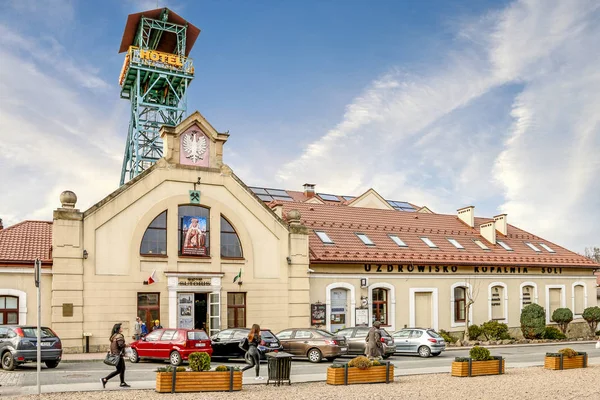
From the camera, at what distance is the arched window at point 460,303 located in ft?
130

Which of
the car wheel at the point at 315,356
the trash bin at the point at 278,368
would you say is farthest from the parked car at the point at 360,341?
the trash bin at the point at 278,368

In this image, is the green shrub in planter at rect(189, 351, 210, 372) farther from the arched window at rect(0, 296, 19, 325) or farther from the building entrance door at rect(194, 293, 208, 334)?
the building entrance door at rect(194, 293, 208, 334)

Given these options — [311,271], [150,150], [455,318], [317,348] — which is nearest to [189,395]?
[317,348]

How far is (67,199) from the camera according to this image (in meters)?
29.2

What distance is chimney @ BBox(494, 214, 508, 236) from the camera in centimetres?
4672

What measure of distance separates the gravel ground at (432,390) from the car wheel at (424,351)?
26.4 feet

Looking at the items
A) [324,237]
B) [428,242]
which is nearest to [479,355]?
[324,237]

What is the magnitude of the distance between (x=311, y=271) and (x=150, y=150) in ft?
73.3

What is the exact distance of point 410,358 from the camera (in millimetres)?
28734

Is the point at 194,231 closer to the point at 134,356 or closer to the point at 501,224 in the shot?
the point at 134,356

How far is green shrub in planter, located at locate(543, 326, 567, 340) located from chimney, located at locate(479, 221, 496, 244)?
6.60 meters

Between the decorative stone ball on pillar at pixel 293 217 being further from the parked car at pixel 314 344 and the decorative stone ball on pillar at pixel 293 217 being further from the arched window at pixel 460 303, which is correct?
the arched window at pixel 460 303

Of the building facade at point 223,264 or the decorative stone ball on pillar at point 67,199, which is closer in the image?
the building facade at point 223,264

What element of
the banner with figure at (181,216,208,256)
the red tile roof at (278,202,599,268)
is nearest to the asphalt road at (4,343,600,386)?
the banner with figure at (181,216,208,256)
